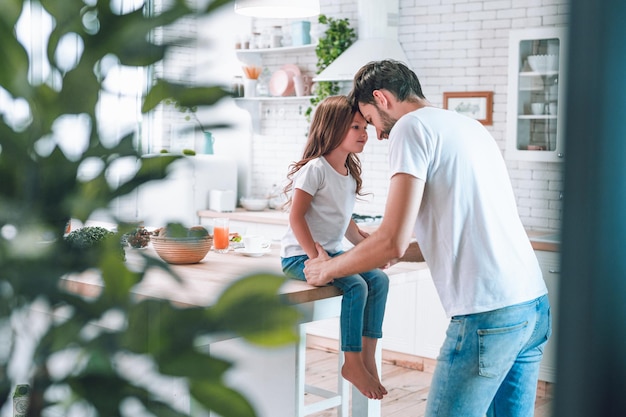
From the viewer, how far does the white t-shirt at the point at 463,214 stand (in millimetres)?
2068

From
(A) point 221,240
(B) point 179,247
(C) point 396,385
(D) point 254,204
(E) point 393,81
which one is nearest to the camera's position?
(B) point 179,247

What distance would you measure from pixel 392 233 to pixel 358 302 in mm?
568

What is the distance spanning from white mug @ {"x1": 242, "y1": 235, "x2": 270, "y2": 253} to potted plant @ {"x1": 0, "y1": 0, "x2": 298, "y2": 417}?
2.26 meters

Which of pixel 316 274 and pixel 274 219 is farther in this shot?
pixel 274 219

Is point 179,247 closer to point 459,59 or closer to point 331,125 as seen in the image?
point 331,125

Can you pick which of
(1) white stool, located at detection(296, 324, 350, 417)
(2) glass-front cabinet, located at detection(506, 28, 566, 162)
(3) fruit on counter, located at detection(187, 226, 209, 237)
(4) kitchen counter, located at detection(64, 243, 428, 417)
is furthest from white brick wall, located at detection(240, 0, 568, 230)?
(3) fruit on counter, located at detection(187, 226, 209, 237)

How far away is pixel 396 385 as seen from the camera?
188 inches

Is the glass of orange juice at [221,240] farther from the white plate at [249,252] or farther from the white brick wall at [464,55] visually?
the white brick wall at [464,55]

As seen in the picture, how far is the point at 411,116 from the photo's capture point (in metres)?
2.10

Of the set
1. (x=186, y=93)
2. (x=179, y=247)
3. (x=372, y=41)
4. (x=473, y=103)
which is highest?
(x=372, y=41)

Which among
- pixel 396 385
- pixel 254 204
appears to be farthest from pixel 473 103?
pixel 396 385

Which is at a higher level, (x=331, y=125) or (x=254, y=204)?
(x=331, y=125)

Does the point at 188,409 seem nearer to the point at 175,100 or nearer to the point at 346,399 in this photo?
the point at 175,100

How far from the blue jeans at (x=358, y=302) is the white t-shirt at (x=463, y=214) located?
20.4 inches
